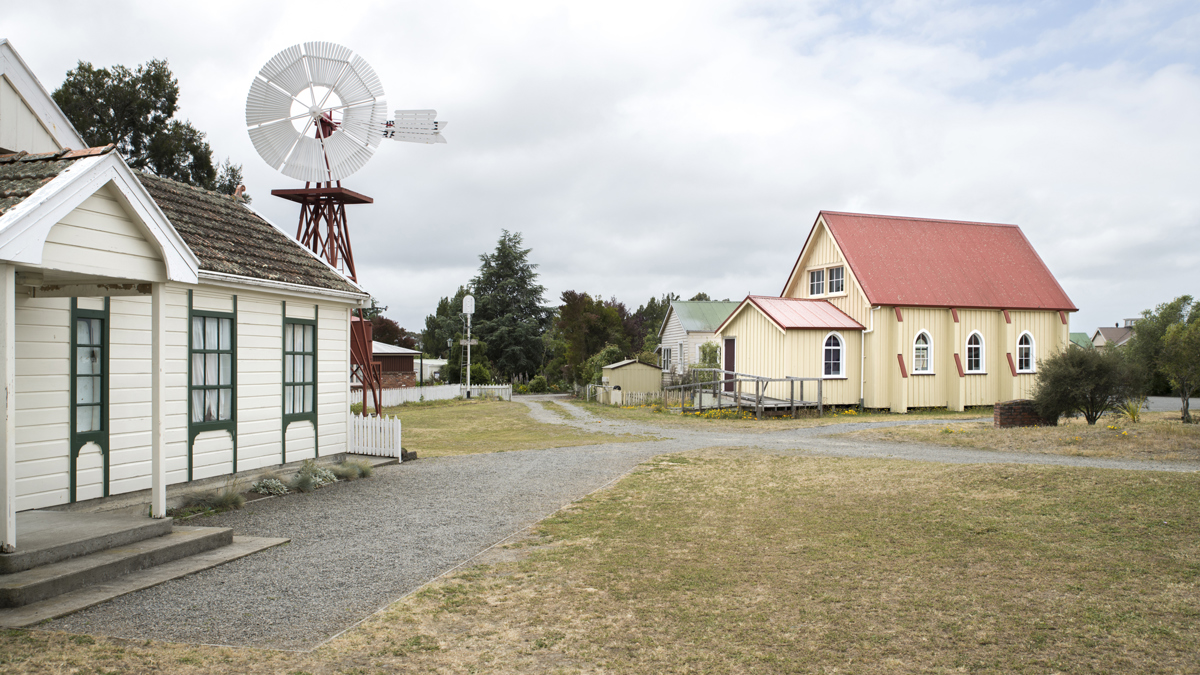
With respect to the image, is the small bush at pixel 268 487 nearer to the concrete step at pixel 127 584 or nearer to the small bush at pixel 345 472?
the small bush at pixel 345 472

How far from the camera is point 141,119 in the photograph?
37219 millimetres

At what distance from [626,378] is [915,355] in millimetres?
17167

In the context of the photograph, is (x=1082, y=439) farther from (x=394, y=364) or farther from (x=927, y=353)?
(x=394, y=364)

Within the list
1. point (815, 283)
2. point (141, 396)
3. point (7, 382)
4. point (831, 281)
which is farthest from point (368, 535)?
point (815, 283)

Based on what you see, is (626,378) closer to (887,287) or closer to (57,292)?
(887,287)

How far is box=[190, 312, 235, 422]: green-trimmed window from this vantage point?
35.3ft

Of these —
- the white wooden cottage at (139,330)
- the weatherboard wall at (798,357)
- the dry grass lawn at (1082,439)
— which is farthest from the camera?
the weatherboard wall at (798,357)

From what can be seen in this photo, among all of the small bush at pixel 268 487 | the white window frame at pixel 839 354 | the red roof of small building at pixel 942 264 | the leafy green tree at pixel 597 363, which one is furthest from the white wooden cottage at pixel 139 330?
the leafy green tree at pixel 597 363

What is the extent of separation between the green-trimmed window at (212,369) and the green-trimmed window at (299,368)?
1.28 m

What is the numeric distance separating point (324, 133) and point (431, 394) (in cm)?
2661

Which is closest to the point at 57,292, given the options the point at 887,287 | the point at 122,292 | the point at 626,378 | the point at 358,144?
the point at 122,292

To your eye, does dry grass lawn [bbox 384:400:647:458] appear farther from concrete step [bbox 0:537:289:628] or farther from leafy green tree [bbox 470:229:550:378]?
leafy green tree [bbox 470:229:550:378]

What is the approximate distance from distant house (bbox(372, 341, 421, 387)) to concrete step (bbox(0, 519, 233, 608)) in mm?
38130

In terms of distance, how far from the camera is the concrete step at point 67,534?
6547 mm
